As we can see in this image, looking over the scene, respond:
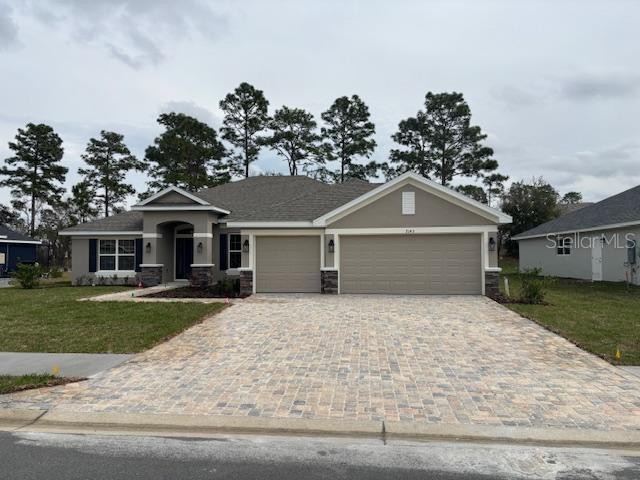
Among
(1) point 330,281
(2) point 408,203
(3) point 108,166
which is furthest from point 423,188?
(3) point 108,166

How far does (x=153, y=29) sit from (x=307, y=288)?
30.5ft

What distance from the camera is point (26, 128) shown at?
123 ft

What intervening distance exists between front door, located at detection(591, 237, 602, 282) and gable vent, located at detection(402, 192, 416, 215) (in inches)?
444

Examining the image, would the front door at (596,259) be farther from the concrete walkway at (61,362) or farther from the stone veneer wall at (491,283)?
the concrete walkway at (61,362)

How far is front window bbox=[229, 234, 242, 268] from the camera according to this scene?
61.0 ft

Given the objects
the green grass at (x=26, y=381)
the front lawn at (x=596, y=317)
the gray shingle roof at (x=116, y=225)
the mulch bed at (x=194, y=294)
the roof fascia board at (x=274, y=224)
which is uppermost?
the gray shingle roof at (x=116, y=225)

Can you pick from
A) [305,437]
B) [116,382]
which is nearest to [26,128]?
[116,382]

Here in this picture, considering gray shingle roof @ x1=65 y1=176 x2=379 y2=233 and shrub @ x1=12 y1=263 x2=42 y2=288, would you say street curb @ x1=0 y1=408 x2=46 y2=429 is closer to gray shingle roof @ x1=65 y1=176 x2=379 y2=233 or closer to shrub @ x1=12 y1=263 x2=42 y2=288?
gray shingle roof @ x1=65 y1=176 x2=379 y2=233

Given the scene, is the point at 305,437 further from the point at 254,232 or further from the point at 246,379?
the point at 254,232

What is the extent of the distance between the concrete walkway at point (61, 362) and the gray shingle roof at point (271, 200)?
29.4 feet

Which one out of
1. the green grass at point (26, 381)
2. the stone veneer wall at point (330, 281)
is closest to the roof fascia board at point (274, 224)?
the stone veneer wall at point (330, 281)

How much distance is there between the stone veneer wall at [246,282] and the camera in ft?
49.8

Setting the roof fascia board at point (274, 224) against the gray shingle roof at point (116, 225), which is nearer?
the roof fascia board at point (274, 224)

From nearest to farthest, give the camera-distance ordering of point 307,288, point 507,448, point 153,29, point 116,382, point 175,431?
point 507,448 < point 175,431 < point 116,382 < point 153,29 < point 307,288
